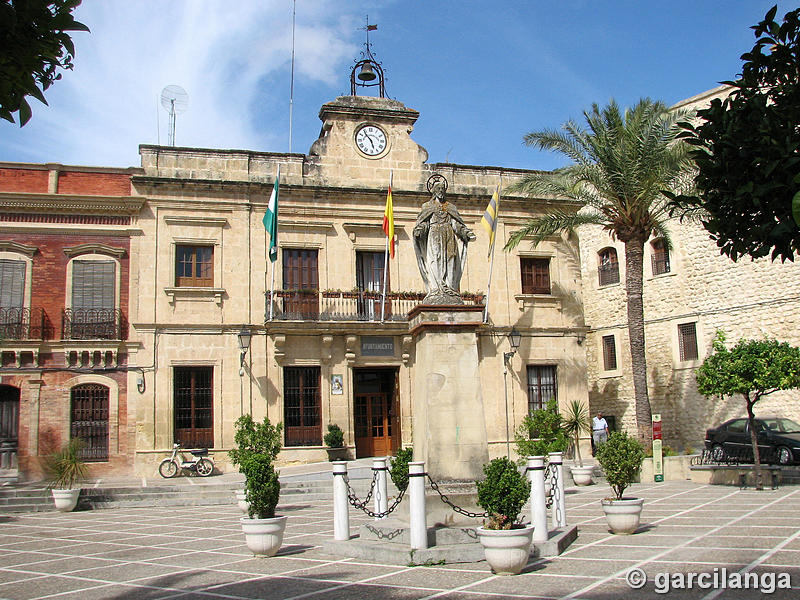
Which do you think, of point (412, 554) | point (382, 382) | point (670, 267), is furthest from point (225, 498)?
point (670, 267)

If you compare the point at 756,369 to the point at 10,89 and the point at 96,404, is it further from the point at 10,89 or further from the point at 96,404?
the point at 96,404

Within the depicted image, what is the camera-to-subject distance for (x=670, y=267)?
93.2ft

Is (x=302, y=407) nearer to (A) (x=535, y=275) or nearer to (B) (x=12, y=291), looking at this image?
(B) (x=12, y=291)

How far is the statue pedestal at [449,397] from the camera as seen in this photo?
34.3 feet

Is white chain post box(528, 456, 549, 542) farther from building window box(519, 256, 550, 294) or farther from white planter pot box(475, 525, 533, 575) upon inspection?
building window box(519, 256, 550, 294)

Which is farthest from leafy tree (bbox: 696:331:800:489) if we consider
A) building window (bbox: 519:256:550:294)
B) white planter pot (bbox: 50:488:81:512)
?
white planter pot (bbox: 50:488:81:512)

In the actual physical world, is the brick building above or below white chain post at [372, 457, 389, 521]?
above

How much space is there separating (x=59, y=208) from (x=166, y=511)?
10354 millimetres

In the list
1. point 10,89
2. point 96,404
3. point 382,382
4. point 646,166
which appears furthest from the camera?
point 382,382

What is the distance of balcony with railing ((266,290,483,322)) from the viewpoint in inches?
916

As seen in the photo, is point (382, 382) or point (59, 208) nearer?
point (59, 208)

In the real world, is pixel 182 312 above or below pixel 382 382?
above

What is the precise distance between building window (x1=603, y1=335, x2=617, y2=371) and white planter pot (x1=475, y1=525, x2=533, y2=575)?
23.4 meters

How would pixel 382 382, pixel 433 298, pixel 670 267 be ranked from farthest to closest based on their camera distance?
pixel 670 267 < pixel 382 382 < pixel 433 298
